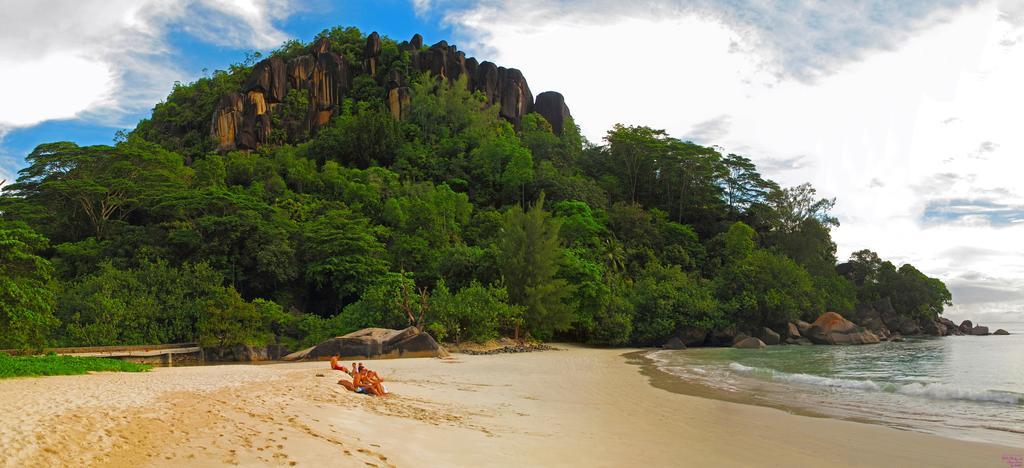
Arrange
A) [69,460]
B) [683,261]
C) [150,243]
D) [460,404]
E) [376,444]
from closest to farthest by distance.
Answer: [69,460], [376,444], [460,404], [150,243], [683,261]

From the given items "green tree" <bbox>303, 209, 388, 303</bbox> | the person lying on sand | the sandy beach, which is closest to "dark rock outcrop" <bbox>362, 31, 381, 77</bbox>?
"green tree" <bbox>303, 209, 388, 303</bbox>

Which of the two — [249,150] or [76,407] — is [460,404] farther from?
[249,150]

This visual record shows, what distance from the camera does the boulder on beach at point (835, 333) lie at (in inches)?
1547

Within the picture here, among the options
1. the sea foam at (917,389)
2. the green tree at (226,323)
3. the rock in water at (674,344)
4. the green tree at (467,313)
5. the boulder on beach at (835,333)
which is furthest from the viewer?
the boulder on beach at (835,333)

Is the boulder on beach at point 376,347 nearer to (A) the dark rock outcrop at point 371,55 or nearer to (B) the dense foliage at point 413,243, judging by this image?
(B) the dense foliage at point 413,243

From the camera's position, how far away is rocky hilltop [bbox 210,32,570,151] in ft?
221

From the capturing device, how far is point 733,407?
1108cm

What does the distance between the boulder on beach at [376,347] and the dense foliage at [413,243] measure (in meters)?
3.17

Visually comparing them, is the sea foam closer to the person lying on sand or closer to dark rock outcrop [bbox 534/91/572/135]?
the person lying on sand

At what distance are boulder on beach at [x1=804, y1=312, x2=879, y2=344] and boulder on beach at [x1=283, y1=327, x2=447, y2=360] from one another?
1125 inches

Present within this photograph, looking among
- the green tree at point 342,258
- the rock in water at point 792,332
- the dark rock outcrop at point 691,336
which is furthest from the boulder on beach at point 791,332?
the green tree at point 342,258

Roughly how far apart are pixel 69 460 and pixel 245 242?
28.8 m

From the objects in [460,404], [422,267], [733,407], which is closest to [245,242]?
[422,267]

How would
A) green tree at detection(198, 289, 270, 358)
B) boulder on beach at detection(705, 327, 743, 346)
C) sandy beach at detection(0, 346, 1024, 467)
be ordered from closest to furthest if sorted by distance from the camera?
1. sandy beach at detection(0, 346, 1024, 467)
2. green tree at detection(198, 289, 270, 358)
3. boulder on beach at detection(705, 327, 743, 346)
